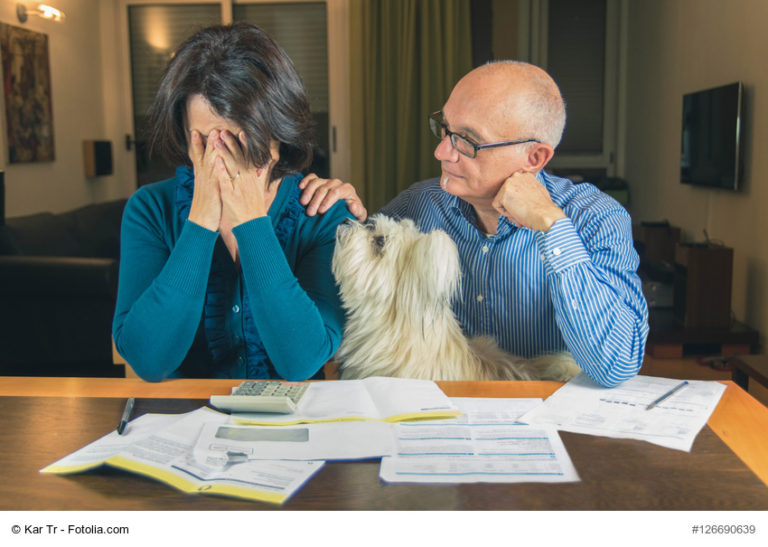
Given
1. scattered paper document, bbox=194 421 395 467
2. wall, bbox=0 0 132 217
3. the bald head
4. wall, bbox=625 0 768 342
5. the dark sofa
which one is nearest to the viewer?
scattered paper document, bbox=194 421 395 467

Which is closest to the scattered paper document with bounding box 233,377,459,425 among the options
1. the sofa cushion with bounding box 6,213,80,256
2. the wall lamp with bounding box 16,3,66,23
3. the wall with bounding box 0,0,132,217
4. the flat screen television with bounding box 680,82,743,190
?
the sofa cushion with bounding box 6,213,80,256

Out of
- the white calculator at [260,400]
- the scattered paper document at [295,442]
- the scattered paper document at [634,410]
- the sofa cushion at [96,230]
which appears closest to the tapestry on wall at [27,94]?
the sofa cushion at [96,230]

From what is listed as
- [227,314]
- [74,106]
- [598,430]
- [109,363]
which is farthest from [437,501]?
[74,106]

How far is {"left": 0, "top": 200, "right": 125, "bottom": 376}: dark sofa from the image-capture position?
2844 mm

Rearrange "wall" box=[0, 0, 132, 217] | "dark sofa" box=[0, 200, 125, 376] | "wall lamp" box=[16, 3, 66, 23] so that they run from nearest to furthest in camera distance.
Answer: "dark sofa" box=[0, 200, 125, 376]
"wall lamp" box=[16, 3, 66, 23]
"wall" box=[0, 0, 132, 217]

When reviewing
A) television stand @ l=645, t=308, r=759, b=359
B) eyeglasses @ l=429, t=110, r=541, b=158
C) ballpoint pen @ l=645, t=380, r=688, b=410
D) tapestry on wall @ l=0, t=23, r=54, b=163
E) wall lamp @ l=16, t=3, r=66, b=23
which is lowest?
television stand @ l=645, t=308, r=759, b=359

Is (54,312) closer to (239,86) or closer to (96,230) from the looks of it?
(96,230)

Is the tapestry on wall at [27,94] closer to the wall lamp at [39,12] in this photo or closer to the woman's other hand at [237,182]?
the wall lamp at [39,12]

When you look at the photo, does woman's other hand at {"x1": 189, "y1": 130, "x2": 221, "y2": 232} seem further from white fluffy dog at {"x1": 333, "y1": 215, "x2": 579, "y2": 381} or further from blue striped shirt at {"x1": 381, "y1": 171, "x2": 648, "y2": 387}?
blue striped shirt at {"x1": 381, "y1": 171, "x2": 648, "y2": 387}

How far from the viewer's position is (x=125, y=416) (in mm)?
930

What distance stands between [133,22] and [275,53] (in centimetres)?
495

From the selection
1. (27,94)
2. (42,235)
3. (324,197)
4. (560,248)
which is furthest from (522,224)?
(27,94)

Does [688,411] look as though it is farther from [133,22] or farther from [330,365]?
[133,22]
